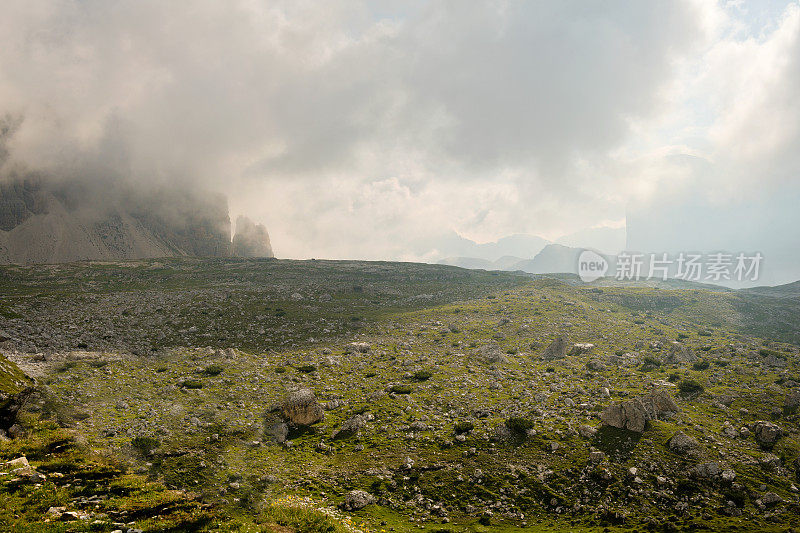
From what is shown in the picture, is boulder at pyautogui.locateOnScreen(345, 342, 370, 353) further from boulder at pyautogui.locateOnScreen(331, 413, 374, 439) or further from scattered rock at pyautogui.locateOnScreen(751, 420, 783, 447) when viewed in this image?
scattered rock at pyautogui.locateOnScreen(751, 420, 783, 447)

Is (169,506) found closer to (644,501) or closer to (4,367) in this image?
(4,367)

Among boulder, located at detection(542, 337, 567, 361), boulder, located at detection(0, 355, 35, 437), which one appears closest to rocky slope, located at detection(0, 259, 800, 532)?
boulder, located at detection(542, 337, 567, 361)

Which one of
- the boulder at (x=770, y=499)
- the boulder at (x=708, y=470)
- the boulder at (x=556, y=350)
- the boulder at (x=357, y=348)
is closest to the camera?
the boulder at (x=770, y=499)

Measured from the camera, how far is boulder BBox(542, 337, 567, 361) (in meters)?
48.0

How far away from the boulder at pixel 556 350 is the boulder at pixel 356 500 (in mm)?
35483

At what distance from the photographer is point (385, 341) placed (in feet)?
182

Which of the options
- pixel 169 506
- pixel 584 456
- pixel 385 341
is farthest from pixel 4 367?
pixel 584 456

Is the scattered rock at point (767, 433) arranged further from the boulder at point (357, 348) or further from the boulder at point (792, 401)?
the boulder at point (357, 348)

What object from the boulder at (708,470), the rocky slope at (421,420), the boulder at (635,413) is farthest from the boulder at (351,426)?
the boulder at (708,470)

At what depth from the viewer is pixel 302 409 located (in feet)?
98.6

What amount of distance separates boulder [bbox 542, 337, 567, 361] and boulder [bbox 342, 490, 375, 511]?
3548 centimetres

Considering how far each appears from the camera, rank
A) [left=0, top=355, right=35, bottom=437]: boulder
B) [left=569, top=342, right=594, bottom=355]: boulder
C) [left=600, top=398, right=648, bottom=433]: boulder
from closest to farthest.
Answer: [left=0, top=355, right=35, bottom=437]: boulder < [left=600, top=398, right=648, bottom=433]: boulder < [left=569, top=342, right=594, bottom=355]: boulder

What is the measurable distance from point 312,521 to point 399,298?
7898cm

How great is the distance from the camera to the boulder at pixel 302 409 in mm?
29750
